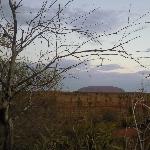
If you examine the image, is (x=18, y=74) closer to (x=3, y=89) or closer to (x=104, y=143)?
(x=3, y=89)

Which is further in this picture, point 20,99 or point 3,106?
point 20,99

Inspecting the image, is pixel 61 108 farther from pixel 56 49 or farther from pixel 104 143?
pixel 56 49

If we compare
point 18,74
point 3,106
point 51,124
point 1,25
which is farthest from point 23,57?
point 51,124

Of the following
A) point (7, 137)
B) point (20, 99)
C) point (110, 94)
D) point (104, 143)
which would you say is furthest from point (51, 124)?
point (7, 137)

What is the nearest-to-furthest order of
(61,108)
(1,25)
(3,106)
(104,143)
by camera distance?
1. (3,106)
2. (1,25)
3. (104,143)
4. (61,108)

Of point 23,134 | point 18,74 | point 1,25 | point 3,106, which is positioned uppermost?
point 1,25

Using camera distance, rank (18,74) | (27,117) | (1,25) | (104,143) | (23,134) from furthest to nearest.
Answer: (27,117) < (23,134) < (104,143) < (18,74) < (1,25)

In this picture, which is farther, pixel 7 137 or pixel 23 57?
pixel 23 57

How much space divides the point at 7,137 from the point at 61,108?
54.1 feet

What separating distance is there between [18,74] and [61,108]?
599 inches

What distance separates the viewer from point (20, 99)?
1377cm

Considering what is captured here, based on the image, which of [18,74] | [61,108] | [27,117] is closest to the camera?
[18,74]

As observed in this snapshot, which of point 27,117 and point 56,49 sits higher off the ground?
point 56,49

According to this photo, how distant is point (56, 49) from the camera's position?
→ 690 cm
